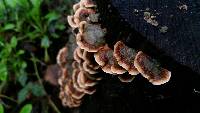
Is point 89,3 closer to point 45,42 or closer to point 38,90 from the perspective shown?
point 45,42

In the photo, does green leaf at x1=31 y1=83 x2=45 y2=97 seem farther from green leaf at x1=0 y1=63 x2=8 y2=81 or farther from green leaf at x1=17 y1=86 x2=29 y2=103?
green leaf at x1=0 y1=63 x2=8 y2=81

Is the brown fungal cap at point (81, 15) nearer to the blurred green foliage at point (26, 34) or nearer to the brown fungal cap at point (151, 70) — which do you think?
the brown fungal cap at point (151, 70)

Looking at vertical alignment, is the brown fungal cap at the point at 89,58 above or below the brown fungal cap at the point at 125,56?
below

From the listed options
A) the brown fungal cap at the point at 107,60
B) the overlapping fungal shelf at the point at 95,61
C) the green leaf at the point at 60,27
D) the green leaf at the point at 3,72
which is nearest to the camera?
the overlapping fungal shelf at the point at 95,61

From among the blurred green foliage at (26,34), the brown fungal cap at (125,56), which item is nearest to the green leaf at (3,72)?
the blurred green foliage at (26,34)

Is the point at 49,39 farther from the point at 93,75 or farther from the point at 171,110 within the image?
the point at 171,110

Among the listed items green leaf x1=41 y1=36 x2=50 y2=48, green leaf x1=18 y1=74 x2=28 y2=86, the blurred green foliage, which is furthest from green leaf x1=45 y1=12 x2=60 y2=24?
green leaf x1=18 y1=74 x2=28 y2=86
